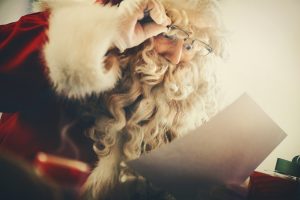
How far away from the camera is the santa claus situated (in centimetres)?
116

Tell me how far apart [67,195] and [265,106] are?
882 millimetres

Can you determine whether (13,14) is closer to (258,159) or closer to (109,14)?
(109,14)

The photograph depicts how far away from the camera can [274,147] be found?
1254mm

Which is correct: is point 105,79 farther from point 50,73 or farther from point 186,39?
point 186,39

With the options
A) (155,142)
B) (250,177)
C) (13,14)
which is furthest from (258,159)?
(13,14)

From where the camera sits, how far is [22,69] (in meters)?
1.19

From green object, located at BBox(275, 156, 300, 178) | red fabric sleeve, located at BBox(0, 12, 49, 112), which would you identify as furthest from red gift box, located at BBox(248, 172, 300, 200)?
red fabric sleeve, located at BBox(0, 12, 49, 112)

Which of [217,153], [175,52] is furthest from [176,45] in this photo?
[217,153]

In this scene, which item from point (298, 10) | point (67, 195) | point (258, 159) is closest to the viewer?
point (67, 195)

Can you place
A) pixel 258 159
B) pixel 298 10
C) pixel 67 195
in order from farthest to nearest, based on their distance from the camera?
1. pixel 298 10
2. pixel 258 159
3. pixel 67 195

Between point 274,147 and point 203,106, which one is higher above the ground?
point 203,106

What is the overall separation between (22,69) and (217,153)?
2.80ft

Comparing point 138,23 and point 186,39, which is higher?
point 138,23

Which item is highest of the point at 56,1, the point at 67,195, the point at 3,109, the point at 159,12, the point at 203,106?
the point at 56,1
